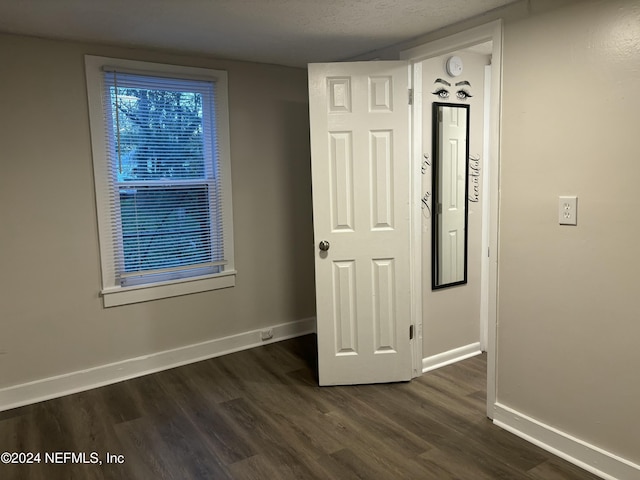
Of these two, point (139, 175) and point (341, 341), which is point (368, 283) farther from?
point (139, 175)

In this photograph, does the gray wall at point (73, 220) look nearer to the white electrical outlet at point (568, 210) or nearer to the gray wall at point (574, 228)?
the gray wall at point (574, 228)

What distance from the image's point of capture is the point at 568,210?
7.19 feet

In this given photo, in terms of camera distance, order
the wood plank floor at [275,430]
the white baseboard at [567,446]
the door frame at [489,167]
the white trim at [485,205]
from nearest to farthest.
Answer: the white baseboard at [567,446], the wood plank floor at [275,430], the door frame at [489,167], the white trim at [485,205]

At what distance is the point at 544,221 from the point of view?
2.31 meters

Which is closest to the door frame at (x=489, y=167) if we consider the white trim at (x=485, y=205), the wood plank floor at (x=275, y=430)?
the wood plank floor at (x=275, y=430)

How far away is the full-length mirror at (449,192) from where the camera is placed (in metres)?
3.24

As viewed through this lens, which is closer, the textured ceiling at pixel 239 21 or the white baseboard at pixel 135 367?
→ the textured ceiling at pixel 239 21

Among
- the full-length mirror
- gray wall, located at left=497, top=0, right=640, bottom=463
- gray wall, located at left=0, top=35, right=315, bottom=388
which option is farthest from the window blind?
gray wall, located at left=497, top=0, right=640, bottom=463

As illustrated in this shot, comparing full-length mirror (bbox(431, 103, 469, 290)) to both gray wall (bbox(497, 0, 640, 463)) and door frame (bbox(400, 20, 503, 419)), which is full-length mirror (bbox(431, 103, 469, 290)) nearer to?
door frame (bbox(400, 20, 503, 419))

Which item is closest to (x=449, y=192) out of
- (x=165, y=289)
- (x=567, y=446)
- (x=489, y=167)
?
(x=489, y=167)

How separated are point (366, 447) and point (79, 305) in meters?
2.08

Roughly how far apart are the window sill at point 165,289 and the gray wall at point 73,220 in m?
0.05

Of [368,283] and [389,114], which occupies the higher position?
[389,114]

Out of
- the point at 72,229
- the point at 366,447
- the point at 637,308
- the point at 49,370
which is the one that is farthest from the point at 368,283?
the point at 49,370
